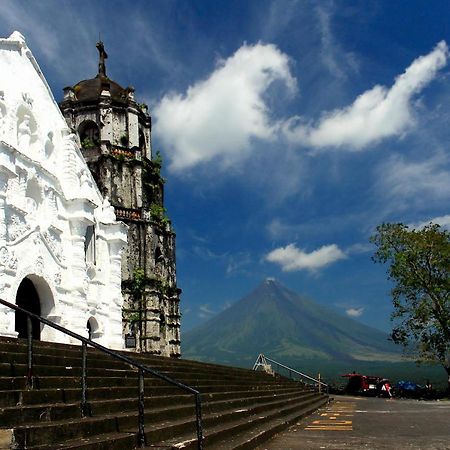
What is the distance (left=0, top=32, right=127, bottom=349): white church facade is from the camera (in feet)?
52.0

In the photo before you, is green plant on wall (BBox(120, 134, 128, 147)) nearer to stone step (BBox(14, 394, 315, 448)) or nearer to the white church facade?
the white church facade

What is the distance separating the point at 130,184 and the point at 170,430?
99.2ft

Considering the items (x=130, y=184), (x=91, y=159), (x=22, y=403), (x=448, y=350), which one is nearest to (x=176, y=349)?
(x=130, y=184)

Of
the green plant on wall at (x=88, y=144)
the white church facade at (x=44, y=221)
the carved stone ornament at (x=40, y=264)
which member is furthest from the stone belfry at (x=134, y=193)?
the carved stone ornament at (x=40, y=264)

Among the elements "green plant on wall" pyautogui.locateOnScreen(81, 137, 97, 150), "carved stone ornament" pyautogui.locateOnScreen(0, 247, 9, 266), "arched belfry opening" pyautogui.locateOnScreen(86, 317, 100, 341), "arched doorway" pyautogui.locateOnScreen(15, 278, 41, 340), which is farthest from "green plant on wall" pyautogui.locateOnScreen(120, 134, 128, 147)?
"carved stone ornament" pyautogui.locateOnScreen(0, 247, 9, 266)

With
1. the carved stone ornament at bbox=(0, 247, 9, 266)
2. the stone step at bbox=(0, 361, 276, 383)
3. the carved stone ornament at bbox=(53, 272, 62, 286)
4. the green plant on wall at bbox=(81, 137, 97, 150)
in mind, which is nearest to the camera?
the stone step at bbox=(0, 361, 276, 383)

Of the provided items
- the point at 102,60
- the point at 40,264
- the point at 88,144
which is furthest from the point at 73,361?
the point at 102,60

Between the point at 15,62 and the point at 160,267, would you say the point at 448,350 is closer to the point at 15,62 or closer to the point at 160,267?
the point at 160,267

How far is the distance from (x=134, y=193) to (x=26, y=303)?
20.0 meters

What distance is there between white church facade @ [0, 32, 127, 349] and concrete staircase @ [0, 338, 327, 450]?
5.33 metres

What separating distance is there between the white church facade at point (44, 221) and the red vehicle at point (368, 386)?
54.8 feet

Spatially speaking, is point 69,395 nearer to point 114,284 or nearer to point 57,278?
point 57,278

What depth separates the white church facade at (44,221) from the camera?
624 inches

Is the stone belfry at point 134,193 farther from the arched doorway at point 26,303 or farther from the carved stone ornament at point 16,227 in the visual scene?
the carved stone ornament at point 16,227
